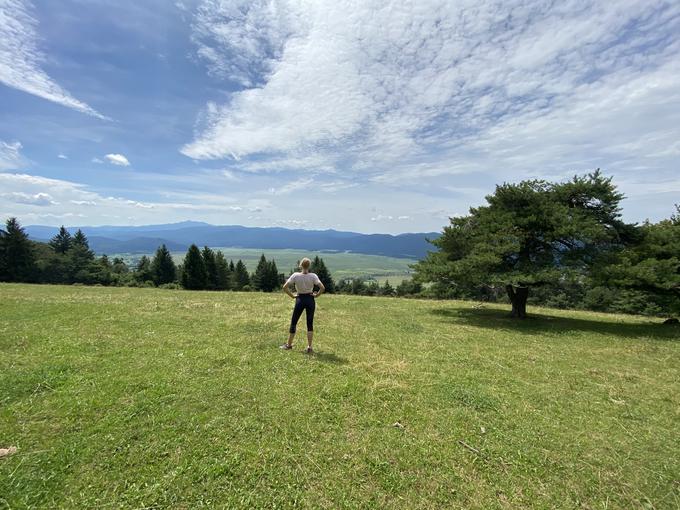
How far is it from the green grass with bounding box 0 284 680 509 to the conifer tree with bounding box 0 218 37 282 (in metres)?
50.2

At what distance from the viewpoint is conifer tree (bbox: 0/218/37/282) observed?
4556 cm

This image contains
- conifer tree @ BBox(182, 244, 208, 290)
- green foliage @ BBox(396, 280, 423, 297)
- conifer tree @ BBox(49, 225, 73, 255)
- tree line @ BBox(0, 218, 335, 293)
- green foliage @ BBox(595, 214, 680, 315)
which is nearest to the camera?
green foliage @ BBox(595, 214, 680, 315)

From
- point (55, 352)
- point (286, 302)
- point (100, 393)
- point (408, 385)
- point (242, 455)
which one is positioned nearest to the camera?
point (242, 455)

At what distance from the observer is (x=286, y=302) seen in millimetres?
20531

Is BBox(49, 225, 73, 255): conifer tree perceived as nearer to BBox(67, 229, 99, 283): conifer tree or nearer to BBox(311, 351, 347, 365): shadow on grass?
BBox(67, 229, 99, 283): conifer tree

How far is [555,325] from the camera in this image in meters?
16.0

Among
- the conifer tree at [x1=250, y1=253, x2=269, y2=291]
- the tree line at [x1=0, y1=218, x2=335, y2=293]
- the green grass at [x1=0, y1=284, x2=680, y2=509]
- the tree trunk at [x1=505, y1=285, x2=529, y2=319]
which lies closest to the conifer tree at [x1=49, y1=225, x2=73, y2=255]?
the tree line at [x1=0, y1=218, x2=335, y2=293]

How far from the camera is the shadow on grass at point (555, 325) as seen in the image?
14.4 metres

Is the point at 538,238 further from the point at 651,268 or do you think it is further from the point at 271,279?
the point at 271,279

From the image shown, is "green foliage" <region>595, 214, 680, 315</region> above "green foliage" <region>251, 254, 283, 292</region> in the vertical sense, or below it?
above

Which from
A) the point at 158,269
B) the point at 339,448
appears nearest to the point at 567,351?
the point at 339,448

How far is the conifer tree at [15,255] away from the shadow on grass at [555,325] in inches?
2387

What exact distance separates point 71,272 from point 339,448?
70283 mm

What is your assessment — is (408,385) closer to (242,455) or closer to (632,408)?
(242,455)
